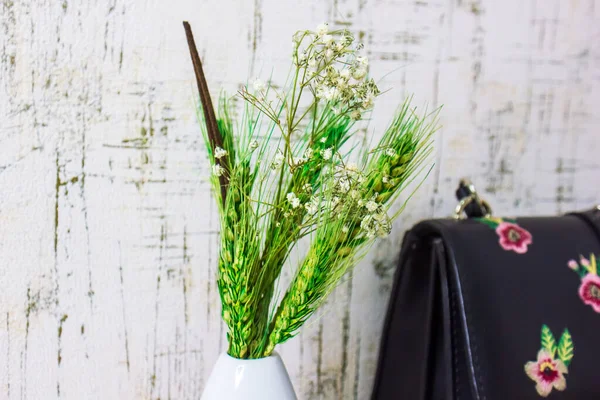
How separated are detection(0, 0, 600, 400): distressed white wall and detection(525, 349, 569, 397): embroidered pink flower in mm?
188

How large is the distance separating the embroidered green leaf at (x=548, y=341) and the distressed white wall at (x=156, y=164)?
19 cm

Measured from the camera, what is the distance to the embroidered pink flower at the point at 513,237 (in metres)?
0.66

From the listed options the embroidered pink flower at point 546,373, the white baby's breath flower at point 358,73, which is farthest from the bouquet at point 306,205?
the embroidered pink flower at point 546,373

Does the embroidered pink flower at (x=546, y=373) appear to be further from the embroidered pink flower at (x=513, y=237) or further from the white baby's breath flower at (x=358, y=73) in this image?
the white baby's breath flower at (x=358, y=73)

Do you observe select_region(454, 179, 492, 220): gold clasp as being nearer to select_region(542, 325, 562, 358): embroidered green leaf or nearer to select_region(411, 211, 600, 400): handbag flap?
select_region(411, 211, 600, 400): handbag flap

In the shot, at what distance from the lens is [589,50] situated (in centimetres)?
81

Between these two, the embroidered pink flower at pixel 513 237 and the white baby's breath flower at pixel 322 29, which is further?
the embroidered pink flower at pixel 513 237

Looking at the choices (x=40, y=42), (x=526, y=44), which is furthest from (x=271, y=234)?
(x=526, y=44)

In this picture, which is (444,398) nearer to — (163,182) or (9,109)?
(163,182)

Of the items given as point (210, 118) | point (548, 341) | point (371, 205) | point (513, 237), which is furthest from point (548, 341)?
point (210, 118)

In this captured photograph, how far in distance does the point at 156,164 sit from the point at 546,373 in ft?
1.36

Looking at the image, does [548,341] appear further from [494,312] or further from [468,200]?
[468,200]

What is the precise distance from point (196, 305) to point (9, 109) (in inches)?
10.0

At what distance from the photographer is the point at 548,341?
2.03ft
